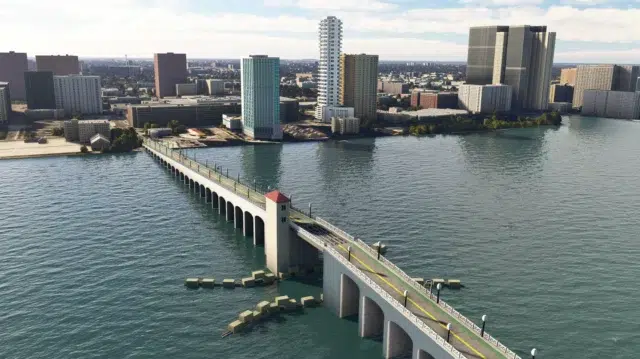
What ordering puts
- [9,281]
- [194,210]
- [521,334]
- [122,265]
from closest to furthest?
[521,334]
[9,281]
[122,265]
[194,210]

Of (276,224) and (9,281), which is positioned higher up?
(276,224)

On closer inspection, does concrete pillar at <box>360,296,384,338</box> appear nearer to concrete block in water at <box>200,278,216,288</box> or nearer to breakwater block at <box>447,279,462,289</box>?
breakwater block at <box>447,279,462,289</box>

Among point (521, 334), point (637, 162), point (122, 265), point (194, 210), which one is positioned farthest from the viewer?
point (637, 162)

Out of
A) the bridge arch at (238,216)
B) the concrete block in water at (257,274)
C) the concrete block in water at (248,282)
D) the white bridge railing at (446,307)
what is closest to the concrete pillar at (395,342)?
the white bridge railing at (446,307)

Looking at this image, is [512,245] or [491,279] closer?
[491,279]

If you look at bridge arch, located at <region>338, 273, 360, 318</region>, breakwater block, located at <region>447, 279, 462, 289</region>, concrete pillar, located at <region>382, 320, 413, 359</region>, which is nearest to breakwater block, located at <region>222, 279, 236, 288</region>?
bridge arch, located at <region>338, 273, 360, 318</region>

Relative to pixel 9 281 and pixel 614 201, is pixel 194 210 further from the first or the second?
pixel 614 201

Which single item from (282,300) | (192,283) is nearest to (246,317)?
A: (282,300)

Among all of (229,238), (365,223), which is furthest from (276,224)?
(365,223)
